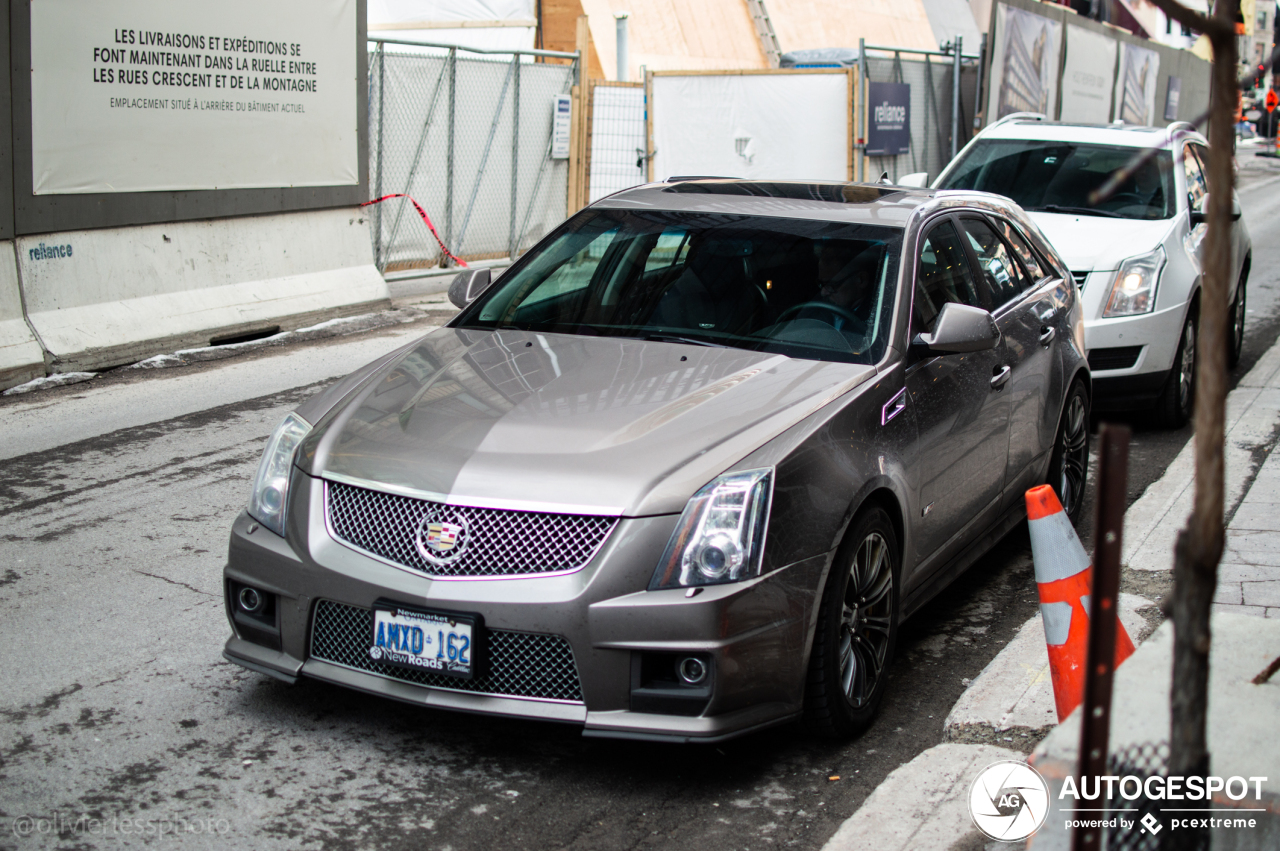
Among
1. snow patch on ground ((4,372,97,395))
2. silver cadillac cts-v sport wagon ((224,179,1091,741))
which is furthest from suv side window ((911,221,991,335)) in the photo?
snow patch on ground ((4,372,97,395))

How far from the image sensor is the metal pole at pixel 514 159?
16156 millimetres

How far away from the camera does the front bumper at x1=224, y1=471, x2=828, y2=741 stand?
348 cm

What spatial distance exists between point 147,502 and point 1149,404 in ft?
19.5

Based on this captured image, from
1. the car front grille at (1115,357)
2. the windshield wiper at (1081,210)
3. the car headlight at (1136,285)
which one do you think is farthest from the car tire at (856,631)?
the windshield wiper at (1081,210)

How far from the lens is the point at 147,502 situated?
6375mm

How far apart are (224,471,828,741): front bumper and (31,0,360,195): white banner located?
696 cm

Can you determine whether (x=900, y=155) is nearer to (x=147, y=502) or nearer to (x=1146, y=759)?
(x=147, y=502)

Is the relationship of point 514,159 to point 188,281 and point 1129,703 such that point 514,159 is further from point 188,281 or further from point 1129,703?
point 1129,703

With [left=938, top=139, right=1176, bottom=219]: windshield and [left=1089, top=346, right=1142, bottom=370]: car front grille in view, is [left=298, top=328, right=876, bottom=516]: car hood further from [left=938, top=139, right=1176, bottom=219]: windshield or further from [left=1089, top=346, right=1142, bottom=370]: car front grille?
[left=938, top=139, right=1176, bottom=219]: windshield

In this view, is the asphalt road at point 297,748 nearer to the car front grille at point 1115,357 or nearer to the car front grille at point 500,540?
the car front grille at point 500,540

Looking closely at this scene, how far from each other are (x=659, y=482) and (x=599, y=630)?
43cm

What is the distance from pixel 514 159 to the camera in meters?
16.3

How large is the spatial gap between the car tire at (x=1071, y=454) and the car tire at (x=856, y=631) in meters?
2.03

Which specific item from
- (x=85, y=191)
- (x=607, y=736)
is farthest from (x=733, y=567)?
(x=85, y=191)
